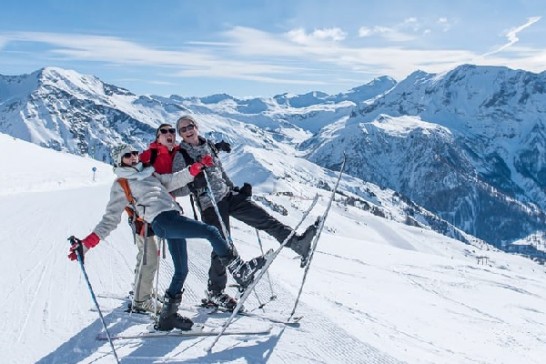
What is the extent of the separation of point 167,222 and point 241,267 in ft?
4.07

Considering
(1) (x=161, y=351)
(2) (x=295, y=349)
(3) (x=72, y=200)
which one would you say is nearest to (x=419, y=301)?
(2) (x=295, y=349)

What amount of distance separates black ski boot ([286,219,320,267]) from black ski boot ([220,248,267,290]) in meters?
0.77

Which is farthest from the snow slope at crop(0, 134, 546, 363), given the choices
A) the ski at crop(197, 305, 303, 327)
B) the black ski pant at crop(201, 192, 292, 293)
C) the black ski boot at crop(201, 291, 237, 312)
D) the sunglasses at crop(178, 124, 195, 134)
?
the sunglasses at crop(178, 124, 195, 134)

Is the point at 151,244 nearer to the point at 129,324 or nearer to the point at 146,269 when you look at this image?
the point at 146,269

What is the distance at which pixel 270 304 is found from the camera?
883cm

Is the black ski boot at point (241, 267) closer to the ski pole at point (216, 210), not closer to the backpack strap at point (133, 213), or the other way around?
the ski pole at point (216, 210)

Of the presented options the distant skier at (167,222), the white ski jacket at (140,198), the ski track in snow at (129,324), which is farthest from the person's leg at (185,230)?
the ski track in snow at (129,324)

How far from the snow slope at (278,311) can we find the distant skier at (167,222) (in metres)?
0.73

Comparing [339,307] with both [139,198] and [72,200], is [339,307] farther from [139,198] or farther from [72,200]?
[72,200]

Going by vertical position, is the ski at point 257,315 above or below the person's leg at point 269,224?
below

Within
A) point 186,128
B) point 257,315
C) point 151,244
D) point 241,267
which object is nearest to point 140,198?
point 151,244

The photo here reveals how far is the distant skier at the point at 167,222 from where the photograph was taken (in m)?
6.56

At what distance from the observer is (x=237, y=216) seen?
816cm

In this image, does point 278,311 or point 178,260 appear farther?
point 278,311
